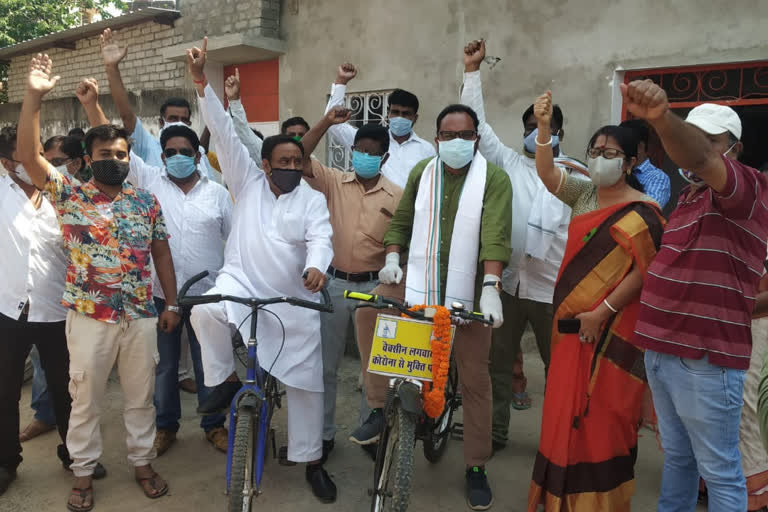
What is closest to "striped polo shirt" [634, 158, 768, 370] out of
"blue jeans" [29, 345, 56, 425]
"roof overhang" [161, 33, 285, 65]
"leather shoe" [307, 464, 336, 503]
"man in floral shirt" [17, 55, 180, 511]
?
"leather shoe" [307, 464, 336, 503]

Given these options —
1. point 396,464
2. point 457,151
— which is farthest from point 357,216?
point 396,464

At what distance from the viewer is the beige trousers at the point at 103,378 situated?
125 inches

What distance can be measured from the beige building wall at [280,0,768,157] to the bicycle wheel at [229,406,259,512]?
4.43 m

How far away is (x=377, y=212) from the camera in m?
3.77

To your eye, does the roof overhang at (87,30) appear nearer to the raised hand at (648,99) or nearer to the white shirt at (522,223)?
the white shirt at (522,223)

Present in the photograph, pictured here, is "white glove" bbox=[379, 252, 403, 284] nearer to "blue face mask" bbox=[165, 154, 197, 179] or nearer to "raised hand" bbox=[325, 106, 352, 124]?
"raised hand" bbox=[325, 106, 352, 124]

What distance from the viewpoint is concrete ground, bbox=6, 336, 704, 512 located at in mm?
3357

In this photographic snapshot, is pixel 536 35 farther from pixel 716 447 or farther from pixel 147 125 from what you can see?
pixel 147 125

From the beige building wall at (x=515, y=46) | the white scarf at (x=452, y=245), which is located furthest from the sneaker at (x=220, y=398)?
the beige building wall at (x=515, y=46)

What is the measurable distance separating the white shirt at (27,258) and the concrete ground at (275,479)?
101 cm

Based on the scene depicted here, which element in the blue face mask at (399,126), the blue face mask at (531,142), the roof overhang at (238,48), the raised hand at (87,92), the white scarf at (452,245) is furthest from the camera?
the roof overhang at (238,48)

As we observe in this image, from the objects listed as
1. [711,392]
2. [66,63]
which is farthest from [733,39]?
[66,63]

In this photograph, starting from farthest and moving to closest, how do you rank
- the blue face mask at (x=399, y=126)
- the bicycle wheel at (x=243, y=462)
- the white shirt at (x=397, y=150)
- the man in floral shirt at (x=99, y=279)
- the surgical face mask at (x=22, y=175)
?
the blue face mask at (x=399, y=126)
the white shirt at (x=397, y=150)
the surgical face mask at (x=22, y=175)
the man in floral shirt at (x=99, y=279)
the bicycle wheel at (x=243, y=462)

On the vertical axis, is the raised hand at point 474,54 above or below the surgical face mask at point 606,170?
above
